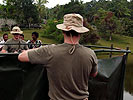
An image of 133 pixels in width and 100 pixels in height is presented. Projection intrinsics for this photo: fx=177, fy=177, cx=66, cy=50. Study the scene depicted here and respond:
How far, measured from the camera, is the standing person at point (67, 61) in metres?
1.59

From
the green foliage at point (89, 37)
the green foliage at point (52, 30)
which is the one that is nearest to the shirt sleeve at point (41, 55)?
the green foliage at point (89, 37)

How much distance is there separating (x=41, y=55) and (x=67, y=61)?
241mm

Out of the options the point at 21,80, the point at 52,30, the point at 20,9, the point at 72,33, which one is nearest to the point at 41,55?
the point at 72,33

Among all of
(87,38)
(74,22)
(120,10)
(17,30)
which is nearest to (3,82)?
(74,22)

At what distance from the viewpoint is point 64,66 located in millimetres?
1617

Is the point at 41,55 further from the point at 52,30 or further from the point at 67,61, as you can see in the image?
the point at 52,30

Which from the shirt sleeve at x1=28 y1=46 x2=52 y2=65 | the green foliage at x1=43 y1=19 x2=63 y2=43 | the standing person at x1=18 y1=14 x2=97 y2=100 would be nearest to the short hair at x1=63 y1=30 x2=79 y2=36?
the standing person at x1=18 y1=14 x2=97 y2=100

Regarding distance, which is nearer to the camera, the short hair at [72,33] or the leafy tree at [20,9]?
the short hair at [72,33]

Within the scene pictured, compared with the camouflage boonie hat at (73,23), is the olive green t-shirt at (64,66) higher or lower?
lower

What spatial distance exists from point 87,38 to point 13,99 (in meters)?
18.1

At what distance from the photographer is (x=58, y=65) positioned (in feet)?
5.29

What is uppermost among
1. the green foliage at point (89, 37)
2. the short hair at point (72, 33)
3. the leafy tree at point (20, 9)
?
the leafy tree at point (20, 9)

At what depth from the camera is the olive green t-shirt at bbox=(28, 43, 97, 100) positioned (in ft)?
5.22

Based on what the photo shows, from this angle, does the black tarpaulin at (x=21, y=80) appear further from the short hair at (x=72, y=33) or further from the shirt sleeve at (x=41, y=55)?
the short hair at (x=72, y=33)
